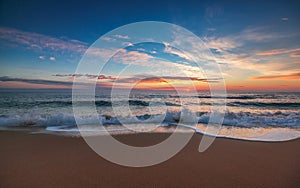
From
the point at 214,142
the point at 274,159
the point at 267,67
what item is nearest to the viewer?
the point at 274,159

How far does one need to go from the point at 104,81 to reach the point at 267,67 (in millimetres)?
9118

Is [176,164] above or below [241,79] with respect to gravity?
below

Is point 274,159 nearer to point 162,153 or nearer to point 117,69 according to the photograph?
point 162,153

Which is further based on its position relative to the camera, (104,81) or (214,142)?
(104,81)

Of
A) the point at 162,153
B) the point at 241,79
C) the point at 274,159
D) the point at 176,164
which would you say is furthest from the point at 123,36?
the point at 241,79

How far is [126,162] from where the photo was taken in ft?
11.0

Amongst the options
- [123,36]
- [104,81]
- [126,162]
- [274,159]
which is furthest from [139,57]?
[274,159]

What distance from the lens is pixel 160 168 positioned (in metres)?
3.09

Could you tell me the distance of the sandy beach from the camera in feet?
8.58

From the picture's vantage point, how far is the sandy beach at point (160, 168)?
2.62 meters

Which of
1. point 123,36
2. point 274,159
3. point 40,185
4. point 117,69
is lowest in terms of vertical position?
point 274,159

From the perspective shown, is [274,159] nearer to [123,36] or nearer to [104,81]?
[123,36]

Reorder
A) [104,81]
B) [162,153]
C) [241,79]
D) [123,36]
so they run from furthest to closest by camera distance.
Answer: [104,81] < [241,79] < [123,36] < [162,153]

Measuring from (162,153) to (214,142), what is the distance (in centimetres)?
173
